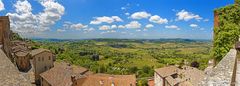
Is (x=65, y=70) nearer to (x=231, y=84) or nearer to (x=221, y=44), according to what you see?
(x=221, y=44)

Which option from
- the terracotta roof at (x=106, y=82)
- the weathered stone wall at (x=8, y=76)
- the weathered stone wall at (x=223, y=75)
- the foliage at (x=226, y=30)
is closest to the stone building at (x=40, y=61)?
the terracotta roof at (x=106, y=82)

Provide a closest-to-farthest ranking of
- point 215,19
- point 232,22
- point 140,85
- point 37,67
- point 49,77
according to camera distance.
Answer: point 232,22
point 215,19
point 49,77
point 37,67
point 140,85

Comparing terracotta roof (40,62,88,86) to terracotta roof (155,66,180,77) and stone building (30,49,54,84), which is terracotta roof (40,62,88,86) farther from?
terracotta roof (155,66,180,77)

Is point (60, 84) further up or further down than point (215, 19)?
further down

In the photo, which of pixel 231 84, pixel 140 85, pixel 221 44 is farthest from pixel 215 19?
pixel 140 85

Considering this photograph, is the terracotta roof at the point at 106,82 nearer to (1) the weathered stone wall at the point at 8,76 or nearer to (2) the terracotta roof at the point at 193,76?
(2) the terracotta roof at the point at 193,76

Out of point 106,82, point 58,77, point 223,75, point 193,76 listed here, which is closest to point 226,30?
point 223,75
